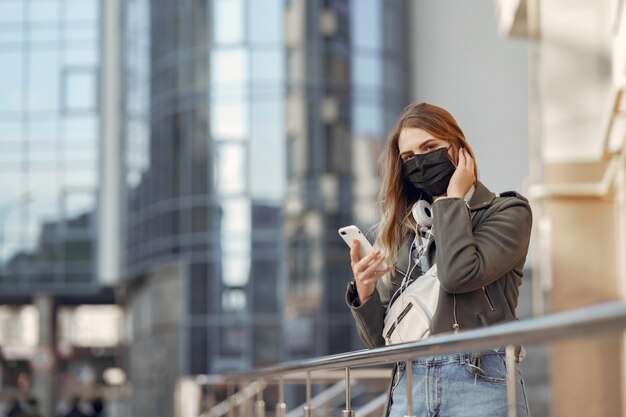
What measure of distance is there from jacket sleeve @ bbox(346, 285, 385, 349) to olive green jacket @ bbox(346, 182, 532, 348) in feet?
1.01

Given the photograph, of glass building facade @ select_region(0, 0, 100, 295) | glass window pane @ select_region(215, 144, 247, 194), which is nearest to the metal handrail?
glass window pane @ select_region(215, 144, 247, 194)

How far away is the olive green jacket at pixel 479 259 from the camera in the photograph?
3.29m

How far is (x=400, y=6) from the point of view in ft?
101

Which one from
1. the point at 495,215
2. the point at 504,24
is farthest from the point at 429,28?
the point at 495,215

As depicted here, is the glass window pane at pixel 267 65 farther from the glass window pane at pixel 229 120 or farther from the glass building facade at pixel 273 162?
the glass window pane at pixel 229 120

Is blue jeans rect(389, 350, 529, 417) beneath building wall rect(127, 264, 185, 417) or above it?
above

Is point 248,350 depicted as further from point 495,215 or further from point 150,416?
point 495,215

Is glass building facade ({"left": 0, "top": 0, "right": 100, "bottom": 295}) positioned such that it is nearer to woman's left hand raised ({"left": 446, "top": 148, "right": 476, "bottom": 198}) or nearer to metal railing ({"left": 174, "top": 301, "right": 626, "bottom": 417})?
metal railing ({"left": 174, "top": 301, "right": 626, "bottom": 417})

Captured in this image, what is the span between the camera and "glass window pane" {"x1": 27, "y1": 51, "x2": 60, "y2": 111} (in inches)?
1596

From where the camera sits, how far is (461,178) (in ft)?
11.6

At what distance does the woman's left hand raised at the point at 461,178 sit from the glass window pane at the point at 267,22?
26491 mm

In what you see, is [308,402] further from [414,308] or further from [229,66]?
[229,66]

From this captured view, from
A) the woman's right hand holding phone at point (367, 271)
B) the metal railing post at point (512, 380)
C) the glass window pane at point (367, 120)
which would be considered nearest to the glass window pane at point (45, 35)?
the glass window pane at point (367, 120)

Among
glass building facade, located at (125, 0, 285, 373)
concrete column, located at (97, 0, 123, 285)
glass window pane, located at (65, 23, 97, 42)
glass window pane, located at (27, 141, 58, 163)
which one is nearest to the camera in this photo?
glass building facade, located at (125, 0, 285, 373)
